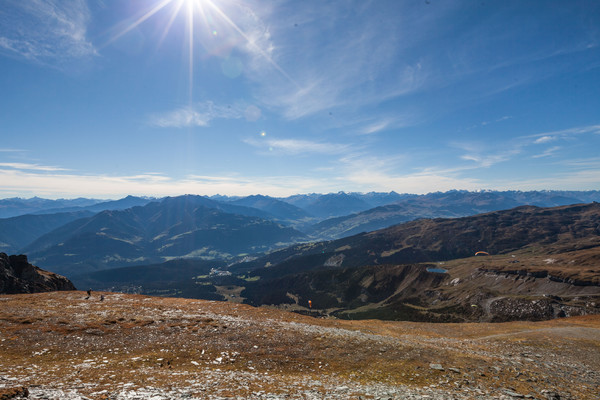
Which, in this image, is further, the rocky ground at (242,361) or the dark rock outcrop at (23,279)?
the dark rock outcrop at (23,279)

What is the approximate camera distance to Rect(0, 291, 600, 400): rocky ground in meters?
16.0

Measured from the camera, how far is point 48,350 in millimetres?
21625

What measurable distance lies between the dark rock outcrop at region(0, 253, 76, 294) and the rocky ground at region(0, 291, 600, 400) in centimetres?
3650

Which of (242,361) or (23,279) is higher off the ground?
(242,361)

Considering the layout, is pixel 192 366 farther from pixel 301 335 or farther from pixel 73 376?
pixel 301 335

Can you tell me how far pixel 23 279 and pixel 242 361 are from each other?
84.4 metres

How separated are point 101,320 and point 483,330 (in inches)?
2258

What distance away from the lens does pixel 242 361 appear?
72.2 ft

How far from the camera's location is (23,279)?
71.3 meters

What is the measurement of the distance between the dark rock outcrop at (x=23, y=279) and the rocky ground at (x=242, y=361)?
120 ft

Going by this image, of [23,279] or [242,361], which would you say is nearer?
[242,361]

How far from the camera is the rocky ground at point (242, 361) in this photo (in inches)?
631

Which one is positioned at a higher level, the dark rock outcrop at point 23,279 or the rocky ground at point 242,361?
the rocky ground at point 242,361

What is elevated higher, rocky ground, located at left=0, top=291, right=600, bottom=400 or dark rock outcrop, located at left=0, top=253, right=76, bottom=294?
rocky ground, located at left=0, top=291, right=600, bottom=400
